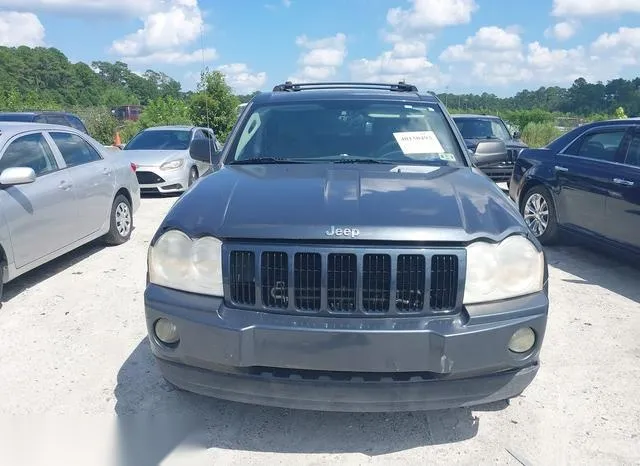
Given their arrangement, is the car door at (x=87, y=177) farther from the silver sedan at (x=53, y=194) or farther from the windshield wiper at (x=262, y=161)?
the windshield wiper at (x=262, y=161)

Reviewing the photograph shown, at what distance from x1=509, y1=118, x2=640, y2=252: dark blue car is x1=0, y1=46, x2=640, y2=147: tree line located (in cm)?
306

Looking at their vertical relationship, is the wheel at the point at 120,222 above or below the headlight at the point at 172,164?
below

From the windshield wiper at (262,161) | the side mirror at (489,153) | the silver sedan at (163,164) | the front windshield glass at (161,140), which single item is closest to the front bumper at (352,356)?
the windshield wiper at (262,161)

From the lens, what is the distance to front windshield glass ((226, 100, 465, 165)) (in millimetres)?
3971

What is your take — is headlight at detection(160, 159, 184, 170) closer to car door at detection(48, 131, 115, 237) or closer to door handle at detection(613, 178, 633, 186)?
car door at detection(48, 131, 115, 237)

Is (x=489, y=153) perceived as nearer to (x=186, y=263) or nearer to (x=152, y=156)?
(x=186, y=263)

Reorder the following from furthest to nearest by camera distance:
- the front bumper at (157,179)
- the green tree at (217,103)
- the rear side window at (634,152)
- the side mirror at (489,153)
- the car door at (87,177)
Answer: the green tree at (217,103), the front bumper at (157,179), the car door at (87,177), the rear side window at (634,152), the side mirror at (489,153)

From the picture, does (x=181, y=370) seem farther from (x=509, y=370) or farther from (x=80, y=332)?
(x=80, y=332)

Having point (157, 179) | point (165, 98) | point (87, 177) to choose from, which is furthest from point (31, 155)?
point (165, 98)

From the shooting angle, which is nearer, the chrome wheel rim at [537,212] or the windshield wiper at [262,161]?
the windshield wiper at [262,161]

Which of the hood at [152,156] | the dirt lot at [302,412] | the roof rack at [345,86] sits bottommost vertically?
the dirt lot at [302,412]

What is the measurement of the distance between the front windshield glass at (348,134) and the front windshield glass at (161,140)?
28.4ft

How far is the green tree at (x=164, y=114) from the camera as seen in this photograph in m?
27.4

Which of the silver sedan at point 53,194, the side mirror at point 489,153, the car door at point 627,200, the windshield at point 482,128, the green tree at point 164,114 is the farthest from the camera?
the green tree at point 164,114
